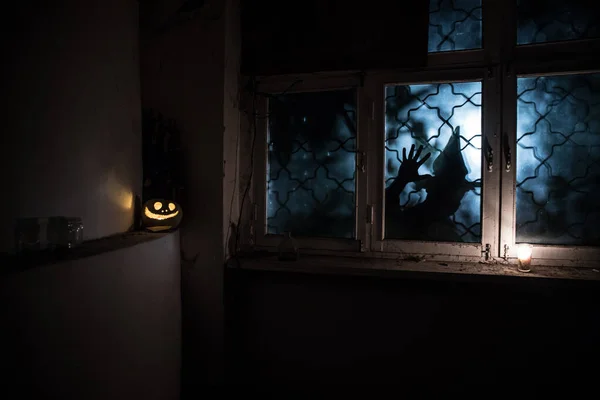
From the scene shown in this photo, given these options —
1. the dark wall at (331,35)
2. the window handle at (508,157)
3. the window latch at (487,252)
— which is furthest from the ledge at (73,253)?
the window handle at (508,157)

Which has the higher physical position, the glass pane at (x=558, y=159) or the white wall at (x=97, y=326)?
the glass pane at (x=558, y=159)

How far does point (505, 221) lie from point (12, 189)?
2.13m

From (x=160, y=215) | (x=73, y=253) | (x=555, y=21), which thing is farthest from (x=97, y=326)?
(x=555, y=21)

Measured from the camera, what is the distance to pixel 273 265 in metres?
1.88

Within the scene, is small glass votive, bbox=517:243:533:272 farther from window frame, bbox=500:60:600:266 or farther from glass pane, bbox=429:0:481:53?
glass pane, bbox=429:0:481:53

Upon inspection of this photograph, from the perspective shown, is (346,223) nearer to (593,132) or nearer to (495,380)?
(495,380)

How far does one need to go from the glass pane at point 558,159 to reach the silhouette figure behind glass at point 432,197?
0.29 metres

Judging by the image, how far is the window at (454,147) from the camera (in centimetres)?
177

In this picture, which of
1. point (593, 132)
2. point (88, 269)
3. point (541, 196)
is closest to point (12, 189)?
point (88, 269)

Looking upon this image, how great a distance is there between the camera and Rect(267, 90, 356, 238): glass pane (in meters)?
2.04

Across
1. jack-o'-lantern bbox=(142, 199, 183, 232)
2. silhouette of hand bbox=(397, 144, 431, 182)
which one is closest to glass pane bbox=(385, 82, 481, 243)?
silhouette of hand bbox=(397, 144, 431, 182)

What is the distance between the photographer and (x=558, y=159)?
1775 millimetres

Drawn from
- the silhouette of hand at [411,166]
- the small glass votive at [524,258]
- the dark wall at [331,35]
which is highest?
the dark wall at [331,35]

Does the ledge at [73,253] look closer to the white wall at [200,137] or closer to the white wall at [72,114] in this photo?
the white wall at [72,114]
